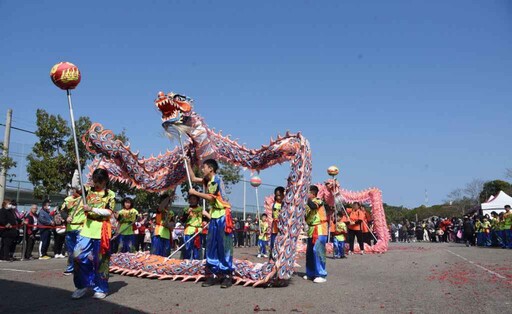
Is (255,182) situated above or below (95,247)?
above

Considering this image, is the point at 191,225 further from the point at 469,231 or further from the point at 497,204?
the point at 497,204

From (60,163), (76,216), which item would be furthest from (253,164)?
(60,163)

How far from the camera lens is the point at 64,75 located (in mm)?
5812

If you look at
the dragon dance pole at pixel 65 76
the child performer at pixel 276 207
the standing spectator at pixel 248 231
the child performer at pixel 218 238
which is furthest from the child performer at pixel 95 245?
the standing spectator at pixel 248 231

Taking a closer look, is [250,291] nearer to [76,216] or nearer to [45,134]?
[76,216]

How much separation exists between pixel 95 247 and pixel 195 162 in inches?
140

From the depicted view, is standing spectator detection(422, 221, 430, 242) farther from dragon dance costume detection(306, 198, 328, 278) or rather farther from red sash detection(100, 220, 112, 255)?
red sash detection(100, 220, 112, 255)

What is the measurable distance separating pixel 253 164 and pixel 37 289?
4359mm

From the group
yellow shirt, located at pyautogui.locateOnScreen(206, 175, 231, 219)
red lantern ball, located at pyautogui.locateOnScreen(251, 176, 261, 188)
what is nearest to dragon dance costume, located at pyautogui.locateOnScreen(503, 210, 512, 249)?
red lantern ball, located at pyautogui.locateOnScreen(251, 176, 261, 188)

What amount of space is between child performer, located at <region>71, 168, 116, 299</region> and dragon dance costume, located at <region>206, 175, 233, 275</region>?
1.64 m

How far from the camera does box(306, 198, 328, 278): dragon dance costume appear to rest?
7.39 meters

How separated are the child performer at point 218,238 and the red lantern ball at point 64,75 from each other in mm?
2403

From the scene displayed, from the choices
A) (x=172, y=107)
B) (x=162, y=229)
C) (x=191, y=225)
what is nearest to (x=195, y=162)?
(x=172, y=107)

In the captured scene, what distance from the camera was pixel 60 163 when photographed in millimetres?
17156
